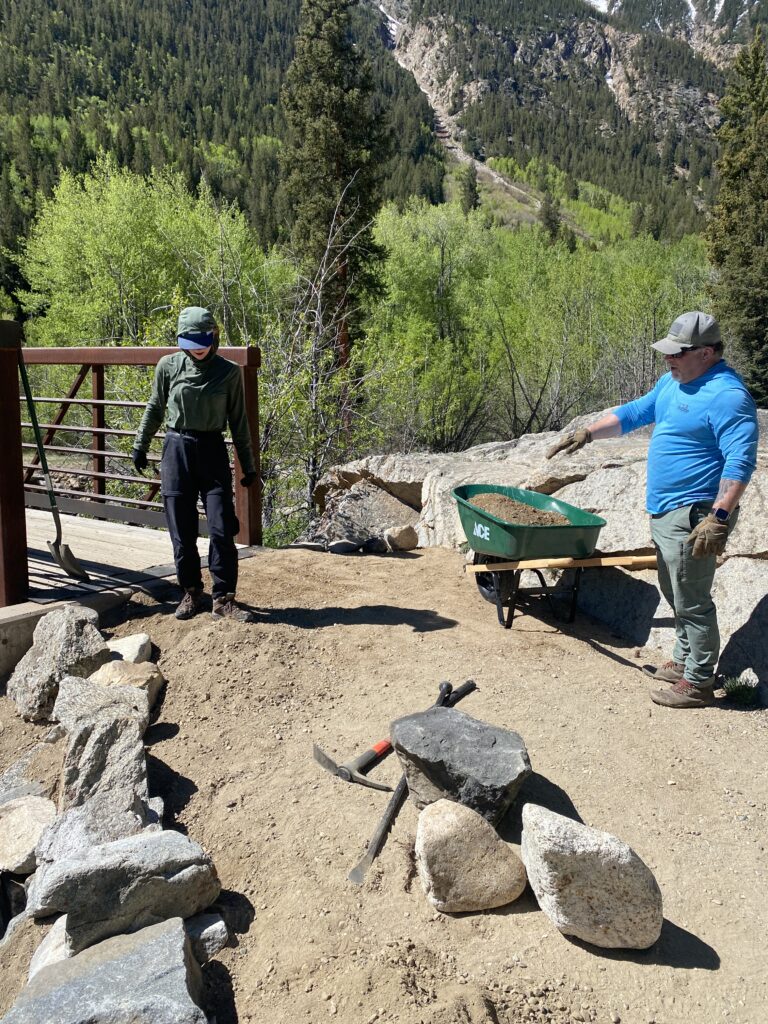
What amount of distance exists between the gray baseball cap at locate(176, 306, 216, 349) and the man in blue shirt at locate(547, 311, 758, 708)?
235 centimetres

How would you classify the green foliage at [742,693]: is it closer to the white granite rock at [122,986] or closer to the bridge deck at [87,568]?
the white granite rock at [122,986]

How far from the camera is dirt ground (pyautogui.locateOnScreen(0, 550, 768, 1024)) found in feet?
7.79

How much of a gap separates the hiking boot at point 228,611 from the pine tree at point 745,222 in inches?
1066

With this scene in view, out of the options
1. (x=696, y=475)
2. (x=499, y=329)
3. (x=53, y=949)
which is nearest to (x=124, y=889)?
(x=53, y=949)

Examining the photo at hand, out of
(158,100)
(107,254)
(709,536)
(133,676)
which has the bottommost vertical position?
(133,676)

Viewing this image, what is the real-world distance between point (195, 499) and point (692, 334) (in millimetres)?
2802

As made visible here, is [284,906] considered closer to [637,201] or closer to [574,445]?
[574,445]

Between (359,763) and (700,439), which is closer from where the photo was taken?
(359,763)

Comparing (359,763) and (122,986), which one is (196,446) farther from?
(122,986)

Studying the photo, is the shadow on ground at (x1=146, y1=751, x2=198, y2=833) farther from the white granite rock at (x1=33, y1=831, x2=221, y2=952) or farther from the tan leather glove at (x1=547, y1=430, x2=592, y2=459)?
the tan leather glove at (x1=547, y1=430, x2=592, y2=459)

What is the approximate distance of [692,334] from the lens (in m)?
3.83

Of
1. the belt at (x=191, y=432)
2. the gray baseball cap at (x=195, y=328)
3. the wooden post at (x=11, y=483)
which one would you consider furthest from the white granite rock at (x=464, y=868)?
the wooden post at (x=11, y=483)

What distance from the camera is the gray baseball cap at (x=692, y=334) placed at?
3.82m

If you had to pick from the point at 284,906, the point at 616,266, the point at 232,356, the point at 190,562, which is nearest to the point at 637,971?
the point at 284,906
